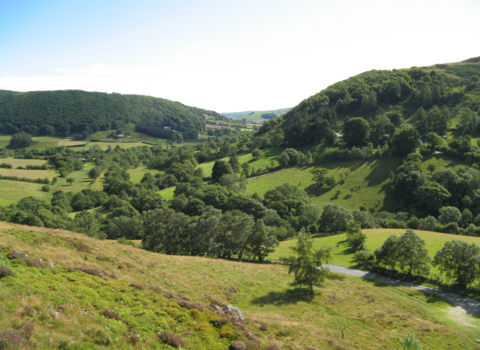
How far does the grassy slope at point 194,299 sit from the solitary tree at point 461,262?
6.56 meters

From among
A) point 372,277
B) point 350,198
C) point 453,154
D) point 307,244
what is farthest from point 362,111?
point 307,244

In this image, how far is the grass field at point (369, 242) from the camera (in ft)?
182

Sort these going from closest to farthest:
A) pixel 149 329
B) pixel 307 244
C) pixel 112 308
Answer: pixel 149 329 → pixel 112 308 → pixel 307 244

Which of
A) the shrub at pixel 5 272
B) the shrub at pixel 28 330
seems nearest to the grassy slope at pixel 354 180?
the shrub at pixel 5 272

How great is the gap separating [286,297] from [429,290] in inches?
941

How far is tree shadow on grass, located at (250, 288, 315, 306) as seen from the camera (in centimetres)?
3506

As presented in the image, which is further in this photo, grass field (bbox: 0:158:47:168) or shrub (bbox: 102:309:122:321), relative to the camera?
grass field (bbox: 0:158:47:168)

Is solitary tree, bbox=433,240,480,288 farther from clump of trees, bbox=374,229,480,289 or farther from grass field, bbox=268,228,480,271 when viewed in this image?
grass field, bbox=268,228,480,271

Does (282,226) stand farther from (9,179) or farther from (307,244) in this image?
(9,179)

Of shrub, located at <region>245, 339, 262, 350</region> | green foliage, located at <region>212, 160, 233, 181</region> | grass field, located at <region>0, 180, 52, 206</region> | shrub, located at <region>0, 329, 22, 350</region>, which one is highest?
green foliage, located at <region>212, 160, 233, 181</region>

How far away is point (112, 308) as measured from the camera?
65.1ft

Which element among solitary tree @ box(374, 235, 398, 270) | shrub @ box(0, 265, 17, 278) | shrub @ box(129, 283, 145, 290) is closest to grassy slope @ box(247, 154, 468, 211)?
solitary tree @ box(374, 235, 398, 270)

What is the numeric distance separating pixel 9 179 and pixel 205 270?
135708mm

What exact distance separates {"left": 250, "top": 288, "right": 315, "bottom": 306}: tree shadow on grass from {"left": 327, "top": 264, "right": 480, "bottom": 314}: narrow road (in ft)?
49.7
